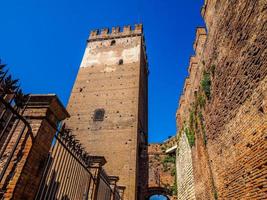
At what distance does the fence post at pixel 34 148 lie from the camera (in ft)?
8.96

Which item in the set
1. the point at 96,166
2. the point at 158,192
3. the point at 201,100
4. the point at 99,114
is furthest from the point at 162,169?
the point at 96,166

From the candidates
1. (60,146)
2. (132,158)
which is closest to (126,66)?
(132,158)

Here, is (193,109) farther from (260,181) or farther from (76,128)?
(76,128)

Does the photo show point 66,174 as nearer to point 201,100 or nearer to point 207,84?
point 207,84

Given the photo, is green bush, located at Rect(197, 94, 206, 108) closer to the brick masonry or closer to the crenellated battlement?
the brick masonry

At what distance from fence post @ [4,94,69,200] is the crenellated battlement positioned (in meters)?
17.5

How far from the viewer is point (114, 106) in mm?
15195

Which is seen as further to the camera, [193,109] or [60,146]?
[193,109]

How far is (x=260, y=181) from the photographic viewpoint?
4.18m

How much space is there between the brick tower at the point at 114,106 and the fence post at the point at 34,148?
9063 mm

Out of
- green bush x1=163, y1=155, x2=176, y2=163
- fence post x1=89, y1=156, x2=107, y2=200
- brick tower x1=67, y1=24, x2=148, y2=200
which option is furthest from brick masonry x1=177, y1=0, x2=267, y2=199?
green bush x1=163, y1=155, x2=176, y2=163

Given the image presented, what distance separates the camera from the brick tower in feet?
41.6

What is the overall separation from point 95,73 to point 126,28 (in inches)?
243

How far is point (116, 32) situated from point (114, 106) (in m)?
8.71
